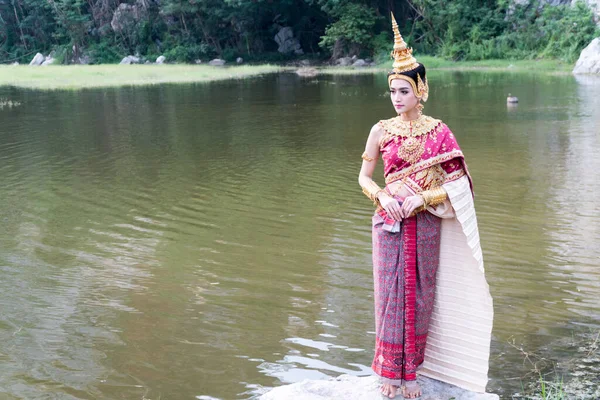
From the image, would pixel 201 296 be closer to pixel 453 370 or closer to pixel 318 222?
pixel 318 222

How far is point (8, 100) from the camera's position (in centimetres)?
2116

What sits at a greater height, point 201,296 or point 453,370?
point 453,370

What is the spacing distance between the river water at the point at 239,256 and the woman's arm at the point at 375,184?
1.42m

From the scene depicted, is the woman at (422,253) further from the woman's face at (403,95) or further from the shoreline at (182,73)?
the shoreline at (182,73)

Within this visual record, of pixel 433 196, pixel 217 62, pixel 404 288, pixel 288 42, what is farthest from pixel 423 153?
pixel 288 42

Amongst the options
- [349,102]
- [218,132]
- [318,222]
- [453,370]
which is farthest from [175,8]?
[453,370]

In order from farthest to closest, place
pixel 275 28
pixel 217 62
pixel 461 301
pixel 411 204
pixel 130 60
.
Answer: pixel 275 28
pixel 130 60
pixel 217 62
pixel 461 301
pixel 411 204

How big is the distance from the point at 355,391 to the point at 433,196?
96cm

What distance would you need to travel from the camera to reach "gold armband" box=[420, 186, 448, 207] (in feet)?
9.99

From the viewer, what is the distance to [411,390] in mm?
3172

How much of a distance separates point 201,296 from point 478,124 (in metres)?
9.38


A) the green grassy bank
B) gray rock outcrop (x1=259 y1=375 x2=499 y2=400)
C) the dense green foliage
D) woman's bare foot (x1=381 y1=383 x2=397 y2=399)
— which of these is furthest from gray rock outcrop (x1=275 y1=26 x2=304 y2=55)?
woman's bare foot (x1=381 y1=383 x2=397 y2=399)

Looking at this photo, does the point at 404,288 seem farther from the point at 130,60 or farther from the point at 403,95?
the point at 130,60

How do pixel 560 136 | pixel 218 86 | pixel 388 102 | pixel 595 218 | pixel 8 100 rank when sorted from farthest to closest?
1. pixel 218 86
2. pixel 8 100
3. pixel 388 102
4. pixel 560 136
5. pixel 595 218
